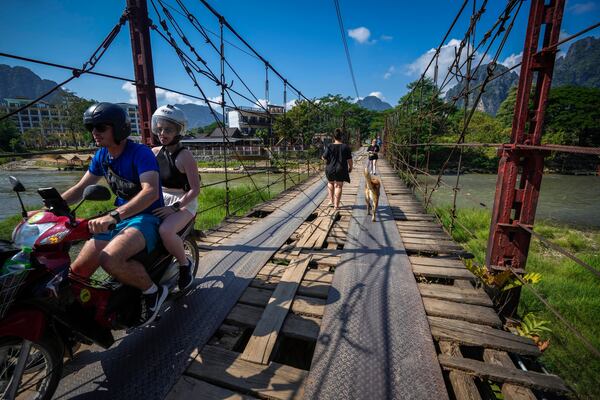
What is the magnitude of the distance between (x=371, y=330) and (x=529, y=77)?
8.24 ft

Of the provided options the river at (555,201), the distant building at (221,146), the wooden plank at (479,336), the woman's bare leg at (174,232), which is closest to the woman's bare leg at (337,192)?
the wooden plank at (479,336)

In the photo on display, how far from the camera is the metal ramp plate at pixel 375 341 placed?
62.1 inches

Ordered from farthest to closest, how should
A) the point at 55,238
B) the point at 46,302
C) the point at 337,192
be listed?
the point at 337,192
the point at 55,238
the point at 46,302

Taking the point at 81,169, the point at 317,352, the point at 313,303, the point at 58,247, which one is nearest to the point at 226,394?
the point at 317,352

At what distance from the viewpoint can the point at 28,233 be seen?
1487 mm

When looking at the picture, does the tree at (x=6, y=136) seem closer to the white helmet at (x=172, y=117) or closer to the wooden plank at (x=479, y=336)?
the white helmet at (x=172, y=117)

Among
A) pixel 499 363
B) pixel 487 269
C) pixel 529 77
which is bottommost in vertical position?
pixel 499 363

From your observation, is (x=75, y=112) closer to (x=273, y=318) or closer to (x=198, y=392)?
(x=273, y=318)

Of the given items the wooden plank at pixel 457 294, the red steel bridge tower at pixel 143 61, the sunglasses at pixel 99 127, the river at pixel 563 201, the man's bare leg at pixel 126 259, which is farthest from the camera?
Result: the river at pixel 563 201

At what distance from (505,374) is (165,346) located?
2.18 m

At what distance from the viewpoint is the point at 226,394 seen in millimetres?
1553

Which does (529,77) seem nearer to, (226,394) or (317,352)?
(317,352)

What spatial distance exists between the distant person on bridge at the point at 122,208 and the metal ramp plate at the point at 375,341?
49.9 inches

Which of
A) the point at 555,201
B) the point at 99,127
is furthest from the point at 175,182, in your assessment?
the point at 555,201
